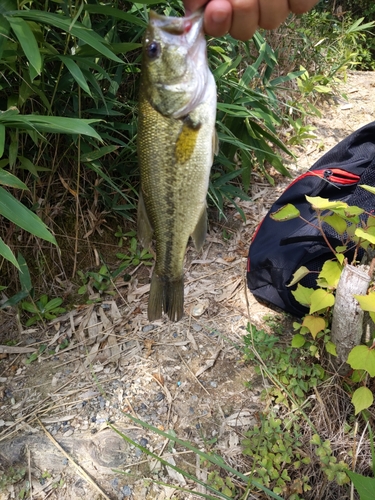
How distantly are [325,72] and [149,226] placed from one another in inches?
183

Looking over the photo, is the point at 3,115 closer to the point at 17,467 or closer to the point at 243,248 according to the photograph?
the point at 17,467

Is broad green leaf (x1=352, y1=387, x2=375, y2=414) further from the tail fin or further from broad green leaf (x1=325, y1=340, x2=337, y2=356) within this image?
the tail fin

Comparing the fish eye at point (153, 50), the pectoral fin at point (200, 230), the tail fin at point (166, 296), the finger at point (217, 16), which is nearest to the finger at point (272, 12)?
the finger at point (217, 16)

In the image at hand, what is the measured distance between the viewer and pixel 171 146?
Answer: 129cm

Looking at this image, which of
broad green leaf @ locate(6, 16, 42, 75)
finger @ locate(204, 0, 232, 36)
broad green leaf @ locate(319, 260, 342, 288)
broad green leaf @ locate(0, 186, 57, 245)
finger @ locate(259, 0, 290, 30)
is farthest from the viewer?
broad green leaf @ locate(319, 260, 342, 288)

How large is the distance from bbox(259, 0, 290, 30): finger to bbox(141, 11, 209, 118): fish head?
0.72ft

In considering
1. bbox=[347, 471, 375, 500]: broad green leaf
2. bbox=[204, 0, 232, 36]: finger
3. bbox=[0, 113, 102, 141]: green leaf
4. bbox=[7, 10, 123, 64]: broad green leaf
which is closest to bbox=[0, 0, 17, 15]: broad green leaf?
bbox=[7, 10, 123, 64]: broad green leaf

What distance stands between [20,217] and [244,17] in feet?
3.58

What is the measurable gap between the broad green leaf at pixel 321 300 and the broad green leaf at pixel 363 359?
0.78 ft

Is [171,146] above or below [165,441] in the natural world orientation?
above

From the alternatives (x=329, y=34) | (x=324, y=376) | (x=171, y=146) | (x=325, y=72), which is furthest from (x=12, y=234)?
(x=329, y=34)

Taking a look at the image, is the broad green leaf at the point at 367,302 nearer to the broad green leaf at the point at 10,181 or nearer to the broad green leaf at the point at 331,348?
the broad green leaf at the point at 331,348

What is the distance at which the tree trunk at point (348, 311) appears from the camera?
1.85 meters

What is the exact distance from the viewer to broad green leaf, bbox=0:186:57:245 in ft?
Answer: 5.56
